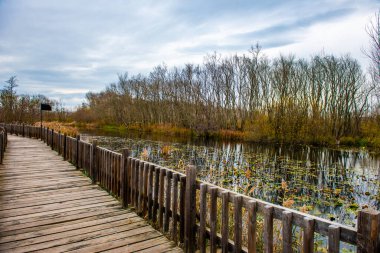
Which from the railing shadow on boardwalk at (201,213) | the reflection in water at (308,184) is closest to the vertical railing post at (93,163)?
the railing shadow on boardwalk at (201,213)

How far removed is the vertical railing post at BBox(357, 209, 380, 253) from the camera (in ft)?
6.35

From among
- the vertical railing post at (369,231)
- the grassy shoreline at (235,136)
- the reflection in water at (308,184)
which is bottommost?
the reflection in water at (308,184)

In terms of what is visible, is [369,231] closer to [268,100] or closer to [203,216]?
[203,216]

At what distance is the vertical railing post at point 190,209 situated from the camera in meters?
3.73

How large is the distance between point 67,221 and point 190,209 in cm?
251

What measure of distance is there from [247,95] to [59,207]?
3536 centimetres

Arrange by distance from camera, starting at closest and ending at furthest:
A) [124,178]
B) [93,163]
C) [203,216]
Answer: [203,216]
[124,178]
[93,163]

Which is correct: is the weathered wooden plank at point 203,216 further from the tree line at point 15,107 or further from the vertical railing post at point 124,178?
the tree line at point 15,107

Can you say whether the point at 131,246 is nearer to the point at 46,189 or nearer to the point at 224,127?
the point at 46,189

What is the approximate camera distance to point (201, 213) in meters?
3.58

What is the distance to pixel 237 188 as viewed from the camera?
9.72 m

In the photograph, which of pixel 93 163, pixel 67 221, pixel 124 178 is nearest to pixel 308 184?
pixel 124 178

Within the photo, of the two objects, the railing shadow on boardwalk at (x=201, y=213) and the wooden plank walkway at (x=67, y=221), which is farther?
the wooden plank walkway at (x=67, y=221)

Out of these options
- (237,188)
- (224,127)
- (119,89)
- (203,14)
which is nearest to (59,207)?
(237,188)
